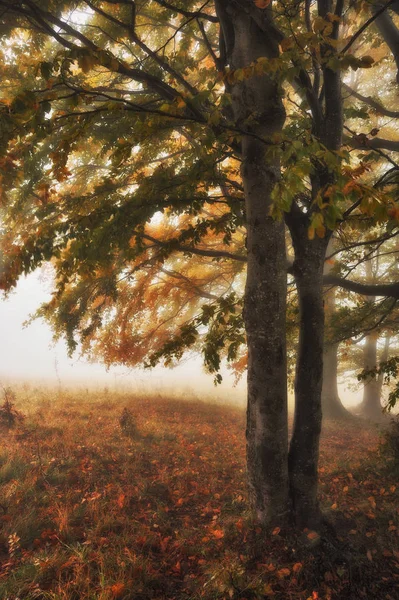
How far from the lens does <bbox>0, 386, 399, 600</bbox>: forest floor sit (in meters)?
3.47

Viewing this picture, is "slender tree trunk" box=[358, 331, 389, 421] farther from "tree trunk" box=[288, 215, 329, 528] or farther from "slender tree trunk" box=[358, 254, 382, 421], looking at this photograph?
"tree trunk" box=[288, 215, 329, 528]

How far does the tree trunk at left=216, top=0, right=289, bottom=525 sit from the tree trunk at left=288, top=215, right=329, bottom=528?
0.68ft

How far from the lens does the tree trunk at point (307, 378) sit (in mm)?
4223

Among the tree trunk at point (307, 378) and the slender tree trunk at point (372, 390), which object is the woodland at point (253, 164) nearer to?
the tree trunk at point (307, 378)

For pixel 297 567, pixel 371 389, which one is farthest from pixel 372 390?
pixel 297 567

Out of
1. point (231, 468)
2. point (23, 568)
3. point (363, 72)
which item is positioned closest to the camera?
point (23, 568)

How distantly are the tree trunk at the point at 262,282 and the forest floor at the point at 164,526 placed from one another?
646mm

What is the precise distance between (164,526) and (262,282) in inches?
139

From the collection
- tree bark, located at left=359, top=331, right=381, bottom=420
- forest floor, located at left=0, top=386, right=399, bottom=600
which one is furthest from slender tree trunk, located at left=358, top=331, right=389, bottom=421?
forest floor, located at left=0, top=386, right=399, bottom=600

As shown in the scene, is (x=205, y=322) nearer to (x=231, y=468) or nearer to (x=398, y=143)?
(x=231, y=468)

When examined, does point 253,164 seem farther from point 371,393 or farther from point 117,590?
point 371,393

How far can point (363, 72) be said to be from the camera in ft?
39.7

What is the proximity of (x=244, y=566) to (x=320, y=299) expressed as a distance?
10.1ft


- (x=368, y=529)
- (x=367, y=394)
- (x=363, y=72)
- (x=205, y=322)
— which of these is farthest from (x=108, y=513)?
(x=367, y=394)
